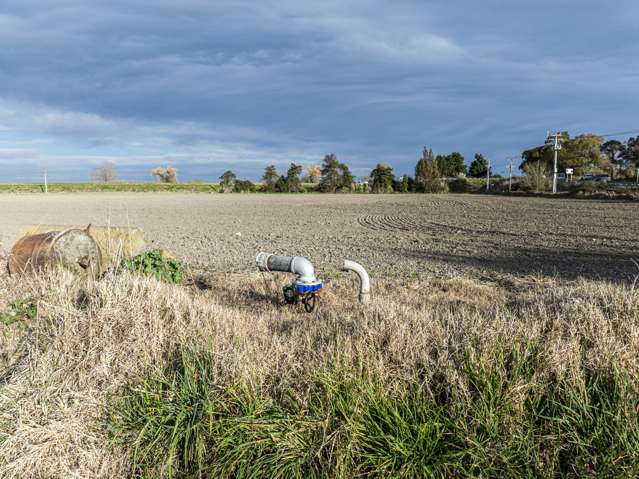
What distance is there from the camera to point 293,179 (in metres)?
66.6

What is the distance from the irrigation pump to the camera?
15.1ft

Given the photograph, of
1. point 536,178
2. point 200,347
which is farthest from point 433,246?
point 536,178

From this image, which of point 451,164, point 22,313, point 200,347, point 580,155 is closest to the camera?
point 200,347

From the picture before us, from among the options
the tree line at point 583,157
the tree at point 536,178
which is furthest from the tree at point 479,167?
the tree at point 536,178

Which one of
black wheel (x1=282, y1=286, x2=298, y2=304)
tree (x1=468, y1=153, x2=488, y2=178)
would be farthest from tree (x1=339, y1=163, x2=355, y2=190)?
black wheel (x1=282, y1=286, x2=298, y2=304)

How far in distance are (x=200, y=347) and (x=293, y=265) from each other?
5.06 ft

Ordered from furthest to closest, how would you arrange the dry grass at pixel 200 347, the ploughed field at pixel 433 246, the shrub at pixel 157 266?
the ploughed field at pixel 433 246 → the shrub at pixel 157 266 → the dry grass at pixel 200 347

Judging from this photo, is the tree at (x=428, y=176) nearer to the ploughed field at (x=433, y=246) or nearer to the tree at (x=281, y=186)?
the tree at (x=281, y=186)

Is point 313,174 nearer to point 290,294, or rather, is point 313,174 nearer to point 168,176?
point 168,176

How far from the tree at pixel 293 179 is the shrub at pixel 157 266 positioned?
59.4 metres

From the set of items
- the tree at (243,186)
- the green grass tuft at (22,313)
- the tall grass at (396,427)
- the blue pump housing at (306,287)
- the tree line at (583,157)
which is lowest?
the tall grass at (396,427)

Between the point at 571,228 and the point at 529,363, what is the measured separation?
51.8 feet

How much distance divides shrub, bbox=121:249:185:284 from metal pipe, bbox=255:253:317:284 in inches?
74.5

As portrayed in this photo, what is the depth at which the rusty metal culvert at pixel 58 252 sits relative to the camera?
20.7 feet
